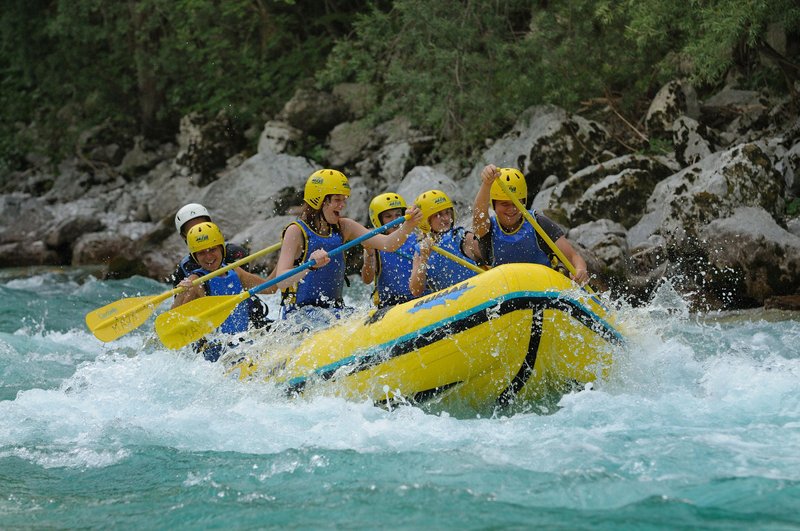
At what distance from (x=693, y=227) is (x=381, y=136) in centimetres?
645

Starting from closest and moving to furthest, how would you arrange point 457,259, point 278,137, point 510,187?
point 457,259 < point 510,187 < point 278,137

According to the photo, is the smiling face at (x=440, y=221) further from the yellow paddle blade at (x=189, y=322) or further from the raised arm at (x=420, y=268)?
the yellow paddle blade at (x=189, y=322)

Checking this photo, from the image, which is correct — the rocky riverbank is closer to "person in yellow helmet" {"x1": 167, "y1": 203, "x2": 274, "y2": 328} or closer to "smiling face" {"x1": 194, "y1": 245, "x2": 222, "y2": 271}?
"person in yellow helmet" {"x1": 167, "y1": 203, "x2": 274, "y2": 328}

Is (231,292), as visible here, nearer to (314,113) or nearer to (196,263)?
(196,263)

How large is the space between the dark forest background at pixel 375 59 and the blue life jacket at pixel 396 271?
4.43m

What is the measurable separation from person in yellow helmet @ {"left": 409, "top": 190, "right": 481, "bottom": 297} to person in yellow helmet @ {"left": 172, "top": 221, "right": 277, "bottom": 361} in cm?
110

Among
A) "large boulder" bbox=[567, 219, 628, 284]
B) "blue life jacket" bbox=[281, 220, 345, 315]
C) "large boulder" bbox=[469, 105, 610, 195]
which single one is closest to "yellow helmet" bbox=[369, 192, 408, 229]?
"blue life jacket" bbox=[281, 220, 345, 315]

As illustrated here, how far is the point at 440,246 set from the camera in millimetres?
6512

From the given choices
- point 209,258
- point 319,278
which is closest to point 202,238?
point 209,258

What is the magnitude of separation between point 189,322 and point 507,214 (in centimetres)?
217

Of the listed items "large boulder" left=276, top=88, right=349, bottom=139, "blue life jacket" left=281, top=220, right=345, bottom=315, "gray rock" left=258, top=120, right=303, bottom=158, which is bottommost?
"blue life jacket" left=281, top=220, right=345, bottom=315

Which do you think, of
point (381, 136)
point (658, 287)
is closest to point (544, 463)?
point (658, 287)

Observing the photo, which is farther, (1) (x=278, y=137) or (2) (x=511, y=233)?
(1) (x=278, y=137)

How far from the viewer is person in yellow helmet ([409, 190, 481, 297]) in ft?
20.7
